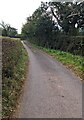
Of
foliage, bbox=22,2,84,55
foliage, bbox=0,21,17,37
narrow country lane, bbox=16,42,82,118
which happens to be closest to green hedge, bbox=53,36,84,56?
foliage, bbox=22,2,84,55

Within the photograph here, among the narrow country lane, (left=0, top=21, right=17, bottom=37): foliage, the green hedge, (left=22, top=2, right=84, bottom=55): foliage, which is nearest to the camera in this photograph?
the narrow country lane

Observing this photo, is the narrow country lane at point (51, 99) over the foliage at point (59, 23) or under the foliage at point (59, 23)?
under

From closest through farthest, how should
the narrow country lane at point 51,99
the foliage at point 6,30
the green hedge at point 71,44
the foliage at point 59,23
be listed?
the narrow country lane at point 51,99, the green hedge at point 71,44, the foliage at point 59,23, the foliage at point 6,30

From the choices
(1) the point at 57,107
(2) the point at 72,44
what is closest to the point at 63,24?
(2) the point at 72,44

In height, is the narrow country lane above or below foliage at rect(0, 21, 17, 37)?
below

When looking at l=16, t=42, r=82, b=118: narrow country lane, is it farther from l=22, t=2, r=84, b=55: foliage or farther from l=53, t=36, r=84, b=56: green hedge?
l=22, t=2, r=84, b=55: foliage

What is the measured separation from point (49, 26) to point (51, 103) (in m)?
34.4

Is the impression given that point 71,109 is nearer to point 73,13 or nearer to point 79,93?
point 79,93

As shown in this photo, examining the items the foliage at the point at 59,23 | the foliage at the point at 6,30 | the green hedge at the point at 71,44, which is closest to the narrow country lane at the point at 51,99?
the green hedge at the point at 71,44

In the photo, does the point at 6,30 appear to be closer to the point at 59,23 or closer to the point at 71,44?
the point at 59,23

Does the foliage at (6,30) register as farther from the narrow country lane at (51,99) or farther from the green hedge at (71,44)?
the narrow country lane at (51,99)

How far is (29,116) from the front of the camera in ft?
23.6

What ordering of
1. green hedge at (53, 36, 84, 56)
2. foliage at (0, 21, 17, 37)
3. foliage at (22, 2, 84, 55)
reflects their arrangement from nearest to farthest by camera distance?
green hedge at (53, 36, 84, 56), foliage at (22, 2, 84, 55), foliage at (0, 21, 17, 37)

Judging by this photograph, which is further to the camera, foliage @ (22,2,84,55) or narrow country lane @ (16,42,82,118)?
foliage @ (22,2,84,55)
